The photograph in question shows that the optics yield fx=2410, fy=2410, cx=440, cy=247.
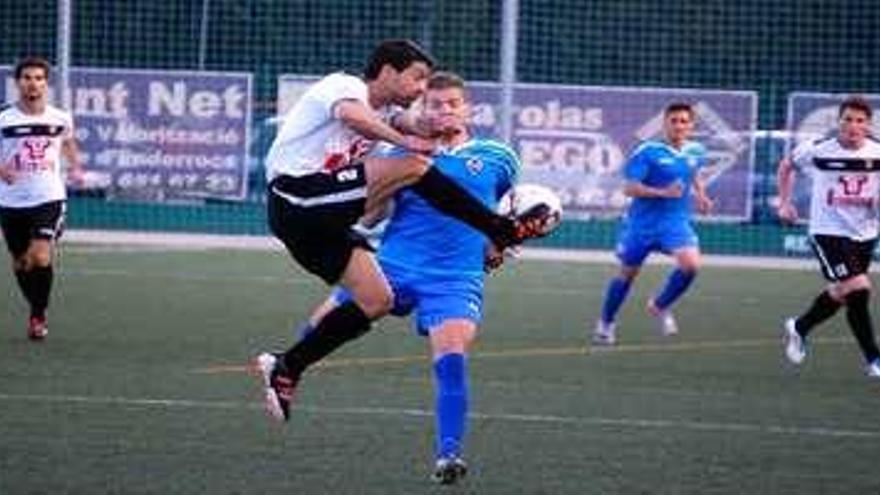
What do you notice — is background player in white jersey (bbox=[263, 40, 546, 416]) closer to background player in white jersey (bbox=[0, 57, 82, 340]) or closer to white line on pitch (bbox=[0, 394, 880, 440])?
white line on pitch (bbox=[0, 394, 880, 440])

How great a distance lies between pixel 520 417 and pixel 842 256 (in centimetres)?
406

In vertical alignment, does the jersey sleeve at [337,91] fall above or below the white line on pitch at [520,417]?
above

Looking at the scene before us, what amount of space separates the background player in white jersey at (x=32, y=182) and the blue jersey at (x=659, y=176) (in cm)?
423

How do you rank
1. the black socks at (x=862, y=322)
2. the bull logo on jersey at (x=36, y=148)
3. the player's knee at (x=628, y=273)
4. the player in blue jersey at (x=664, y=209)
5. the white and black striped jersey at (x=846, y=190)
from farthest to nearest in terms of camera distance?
1. the player in blue jersey at (x=664, y=209)
2. the player's knee at (x=628, y=273)
3. the bull logo on jersey at (x=36, y=148)
4. the white and black striped jersey at (x=846, y=190)
5. the black socks at (x=862, y=322)

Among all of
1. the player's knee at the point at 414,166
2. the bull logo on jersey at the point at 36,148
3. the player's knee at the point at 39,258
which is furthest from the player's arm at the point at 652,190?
the player's knee at the point at 414,166

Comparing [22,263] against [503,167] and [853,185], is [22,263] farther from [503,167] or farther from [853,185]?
[503,167]

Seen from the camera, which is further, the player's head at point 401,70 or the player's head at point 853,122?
the player's head at point 853,122

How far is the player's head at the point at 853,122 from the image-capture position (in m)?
15.2

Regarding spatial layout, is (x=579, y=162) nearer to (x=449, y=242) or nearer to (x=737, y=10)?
(x=737, y=10)

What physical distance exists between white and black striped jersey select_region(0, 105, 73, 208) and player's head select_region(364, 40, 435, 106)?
6.31 metres

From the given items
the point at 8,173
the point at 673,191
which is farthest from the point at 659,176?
the point at 8,173

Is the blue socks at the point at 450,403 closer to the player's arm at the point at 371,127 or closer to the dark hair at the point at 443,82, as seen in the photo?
the player's arm at the point at 371,127

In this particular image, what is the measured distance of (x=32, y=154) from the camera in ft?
53.0

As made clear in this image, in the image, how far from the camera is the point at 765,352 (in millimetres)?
16250
